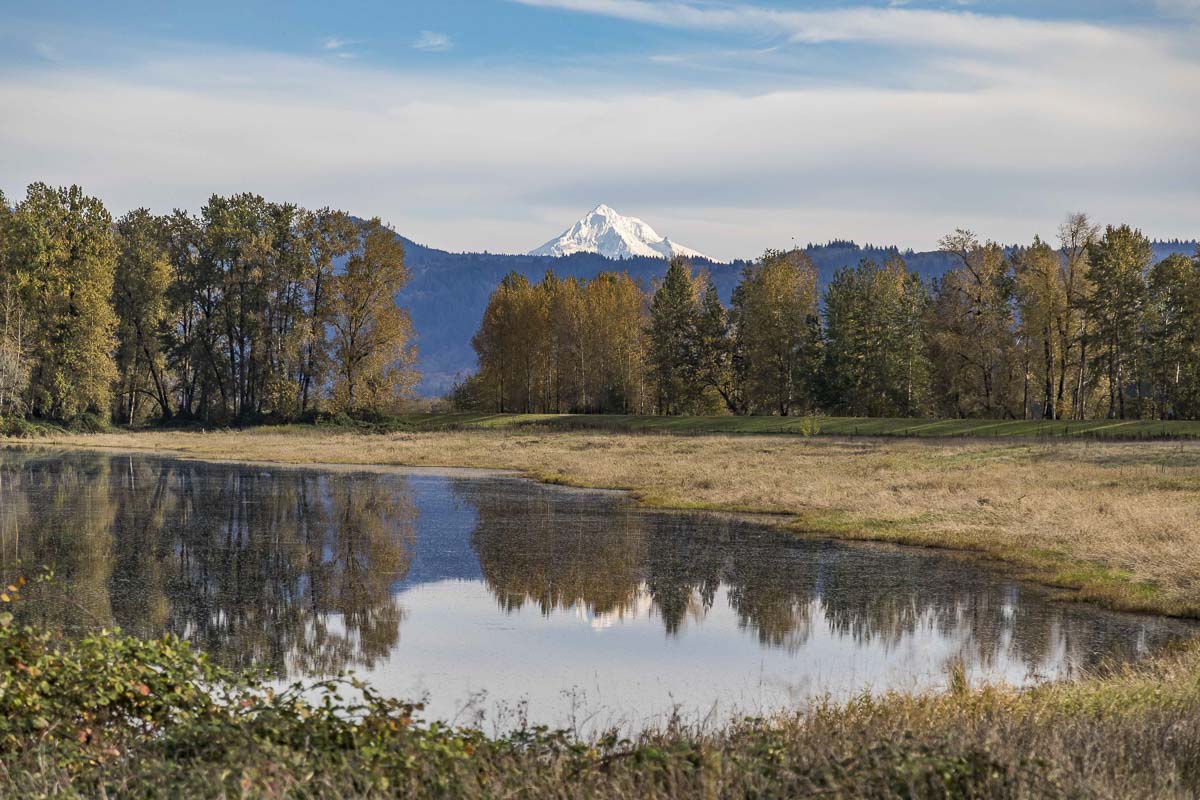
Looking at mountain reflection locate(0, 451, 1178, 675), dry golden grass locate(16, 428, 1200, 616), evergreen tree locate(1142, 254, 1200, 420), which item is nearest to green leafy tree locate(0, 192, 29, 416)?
dry golden grass locate(16, 428, 1200, 616)

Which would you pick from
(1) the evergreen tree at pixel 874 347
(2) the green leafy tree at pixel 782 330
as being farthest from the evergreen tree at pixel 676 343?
(1) the evergreen tree at pixel 874 347

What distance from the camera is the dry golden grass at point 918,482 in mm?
21438

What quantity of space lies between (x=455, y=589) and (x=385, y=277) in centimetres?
5720

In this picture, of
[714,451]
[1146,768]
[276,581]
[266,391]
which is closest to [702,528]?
[276,581]

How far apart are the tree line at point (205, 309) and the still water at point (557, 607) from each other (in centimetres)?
4197

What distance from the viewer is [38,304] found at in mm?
68000

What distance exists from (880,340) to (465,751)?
73.1m

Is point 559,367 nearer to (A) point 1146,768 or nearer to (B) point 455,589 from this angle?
(B) point 455,589

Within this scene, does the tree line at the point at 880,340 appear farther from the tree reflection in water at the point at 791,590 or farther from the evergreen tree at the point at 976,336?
the tree reflection in water at the point at 791,590

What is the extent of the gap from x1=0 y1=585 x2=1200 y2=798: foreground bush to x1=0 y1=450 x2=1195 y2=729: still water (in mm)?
2499

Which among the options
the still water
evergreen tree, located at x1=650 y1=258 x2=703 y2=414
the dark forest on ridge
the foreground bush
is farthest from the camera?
evergreen tree, located at x1=650 y1=258 x2=703 y2=414

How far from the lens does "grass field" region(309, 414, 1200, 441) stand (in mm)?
58750

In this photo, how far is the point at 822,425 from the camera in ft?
221

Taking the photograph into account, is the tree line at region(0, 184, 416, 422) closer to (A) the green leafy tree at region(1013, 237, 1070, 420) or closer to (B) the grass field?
(B) the grass field
